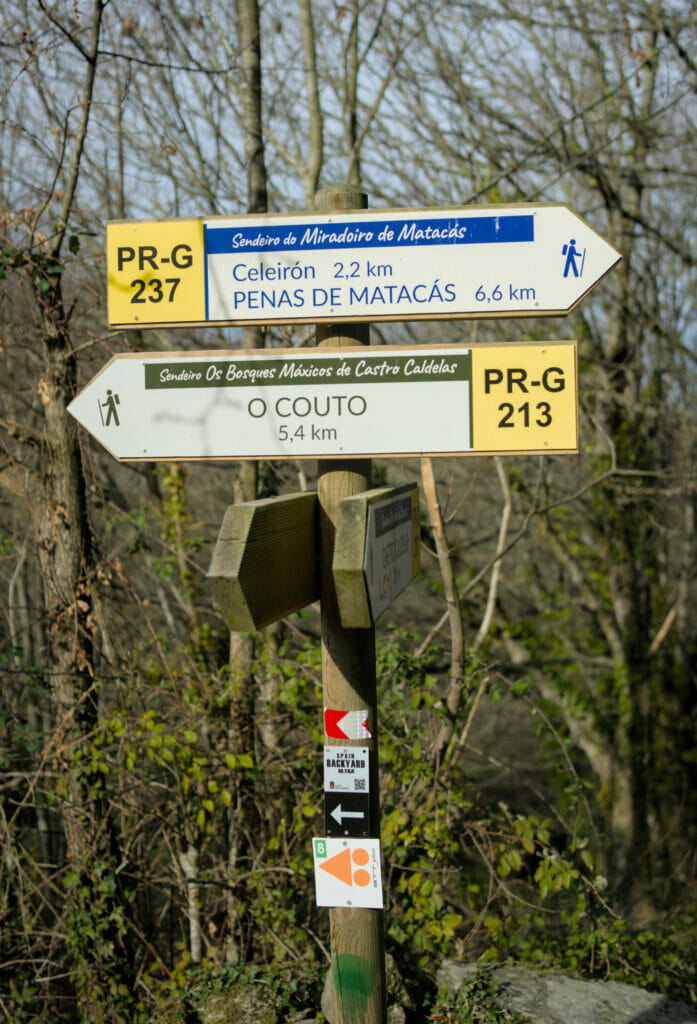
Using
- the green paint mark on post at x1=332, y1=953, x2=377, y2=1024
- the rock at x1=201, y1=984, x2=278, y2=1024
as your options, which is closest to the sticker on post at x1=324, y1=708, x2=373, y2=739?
the green paint mark on post at x1=332, y1=953, x2=377, y2=1024

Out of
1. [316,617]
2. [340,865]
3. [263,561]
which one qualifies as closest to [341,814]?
[340,865]

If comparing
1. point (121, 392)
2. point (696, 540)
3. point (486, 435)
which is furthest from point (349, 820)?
point (696, 540)

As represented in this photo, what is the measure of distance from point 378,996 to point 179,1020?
1547mm

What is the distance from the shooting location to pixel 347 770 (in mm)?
2412

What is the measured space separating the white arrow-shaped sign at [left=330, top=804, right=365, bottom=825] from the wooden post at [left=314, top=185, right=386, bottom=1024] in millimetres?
45

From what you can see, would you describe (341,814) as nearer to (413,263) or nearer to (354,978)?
(354,978)

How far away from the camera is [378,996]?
244 cm

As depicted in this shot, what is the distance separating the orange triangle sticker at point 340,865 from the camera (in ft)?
7.73

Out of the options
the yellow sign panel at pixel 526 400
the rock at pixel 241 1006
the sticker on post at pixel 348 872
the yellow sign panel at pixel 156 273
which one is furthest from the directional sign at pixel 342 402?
the rock at pixel 241 1006

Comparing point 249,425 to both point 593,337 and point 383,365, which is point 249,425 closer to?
point 383,365

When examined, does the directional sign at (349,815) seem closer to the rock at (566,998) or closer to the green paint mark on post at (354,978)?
the green paint mark on post at (354,978)

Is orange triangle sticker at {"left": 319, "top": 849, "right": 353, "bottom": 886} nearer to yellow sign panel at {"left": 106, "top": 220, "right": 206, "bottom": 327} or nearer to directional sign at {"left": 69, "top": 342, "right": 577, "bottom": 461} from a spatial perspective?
directional sign at {"left": 69, "top": 342, "right": 577, "bottom": 461}

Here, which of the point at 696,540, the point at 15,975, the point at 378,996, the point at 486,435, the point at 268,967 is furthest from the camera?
the point at 696,540

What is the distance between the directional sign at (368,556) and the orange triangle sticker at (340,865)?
0.66 meters
